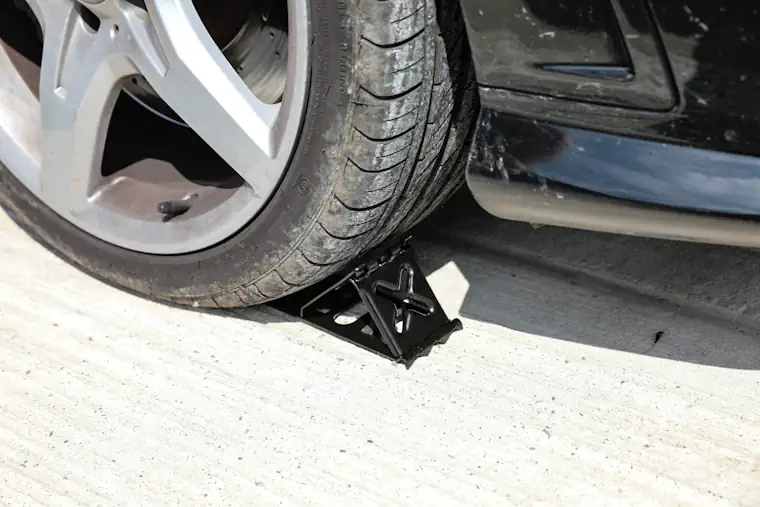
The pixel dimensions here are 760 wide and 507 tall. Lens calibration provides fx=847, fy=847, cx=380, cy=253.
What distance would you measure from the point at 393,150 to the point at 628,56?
1.28 ft

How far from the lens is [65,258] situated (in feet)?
6.14

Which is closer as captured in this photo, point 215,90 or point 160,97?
point 215,90

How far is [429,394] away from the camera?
1.46 metres

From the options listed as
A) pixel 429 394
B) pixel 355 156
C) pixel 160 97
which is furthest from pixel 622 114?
pixel 160 97

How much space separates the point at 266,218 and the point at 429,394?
411 mm

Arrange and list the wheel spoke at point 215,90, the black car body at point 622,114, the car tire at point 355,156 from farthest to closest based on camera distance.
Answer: the wheel spoke at point 215,90 → the car tire at point 355,156 → the black car body at point 622,114

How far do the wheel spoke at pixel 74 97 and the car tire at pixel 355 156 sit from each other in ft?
0.66

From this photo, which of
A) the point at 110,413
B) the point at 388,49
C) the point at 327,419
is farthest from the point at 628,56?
the point at 110,413

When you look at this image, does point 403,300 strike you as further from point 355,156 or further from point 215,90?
point 215,90

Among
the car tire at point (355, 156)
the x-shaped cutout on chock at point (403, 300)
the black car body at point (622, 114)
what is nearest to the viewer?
the black car body at point (622, 114)

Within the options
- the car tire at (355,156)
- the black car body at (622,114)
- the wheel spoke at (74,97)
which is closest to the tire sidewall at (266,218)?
the car tire at (355,156)

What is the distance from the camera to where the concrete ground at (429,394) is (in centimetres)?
129

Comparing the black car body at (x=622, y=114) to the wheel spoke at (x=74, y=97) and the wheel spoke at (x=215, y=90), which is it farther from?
the wheel spoke at (x=74, y=97)

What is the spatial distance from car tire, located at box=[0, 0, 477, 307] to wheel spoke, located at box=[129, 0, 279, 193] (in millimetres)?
64
